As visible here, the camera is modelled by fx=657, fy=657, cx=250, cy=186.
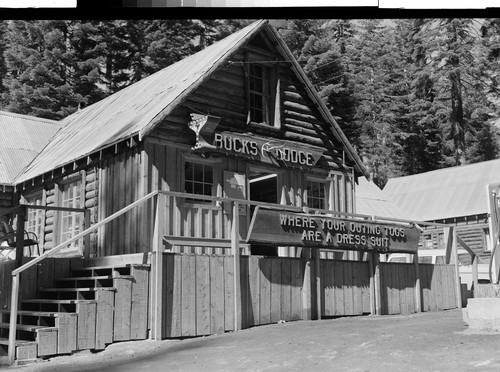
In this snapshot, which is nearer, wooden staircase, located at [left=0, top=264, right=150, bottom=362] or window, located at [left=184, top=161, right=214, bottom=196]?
wooden staircase, located at [left=0, top=264, right=150, bottom=362]

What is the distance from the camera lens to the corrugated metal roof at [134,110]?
1311 cm

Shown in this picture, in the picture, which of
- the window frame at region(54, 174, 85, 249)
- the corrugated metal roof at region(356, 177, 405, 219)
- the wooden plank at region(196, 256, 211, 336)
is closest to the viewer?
the wooden plank at region(196, 256, 211, 336)

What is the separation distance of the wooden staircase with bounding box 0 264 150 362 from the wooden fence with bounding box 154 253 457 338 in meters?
0.44

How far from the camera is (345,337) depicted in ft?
30.3

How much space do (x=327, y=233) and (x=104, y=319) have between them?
478 centimetres

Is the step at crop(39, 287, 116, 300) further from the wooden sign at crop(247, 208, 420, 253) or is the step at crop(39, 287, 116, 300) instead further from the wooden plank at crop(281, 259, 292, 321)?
the wooden plank at crop(281, 259, 292, 321)

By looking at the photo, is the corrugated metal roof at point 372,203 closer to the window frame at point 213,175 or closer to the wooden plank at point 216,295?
the window frame at point 213,175

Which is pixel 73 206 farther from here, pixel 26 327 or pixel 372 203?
pixel 372 203

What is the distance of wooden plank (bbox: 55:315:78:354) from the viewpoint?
9.42 metres

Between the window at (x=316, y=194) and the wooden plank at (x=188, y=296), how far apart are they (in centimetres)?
602

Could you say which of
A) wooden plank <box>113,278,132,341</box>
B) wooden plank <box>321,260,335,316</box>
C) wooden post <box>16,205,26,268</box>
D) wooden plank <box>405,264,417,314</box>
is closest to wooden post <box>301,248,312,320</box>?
wooden plank <box>321,260,335,316</box>

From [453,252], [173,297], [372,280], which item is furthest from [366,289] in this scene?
[173,297]

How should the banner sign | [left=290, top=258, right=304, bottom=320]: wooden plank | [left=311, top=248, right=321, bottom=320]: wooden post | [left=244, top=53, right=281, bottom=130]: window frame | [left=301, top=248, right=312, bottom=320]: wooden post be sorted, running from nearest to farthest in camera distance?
[left=290, top=258, right=304, bottom=320]: wooden plank, [left=301, top=248, right=312, bottom=320]: wooden post, [left=311, top=248, right=321, bottom=320]: wooden post, the banner sign, [left=244, top=53, right=281, bottom=130]: window frame

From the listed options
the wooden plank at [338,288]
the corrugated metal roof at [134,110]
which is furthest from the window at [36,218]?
the wooden plank at [338,288]
